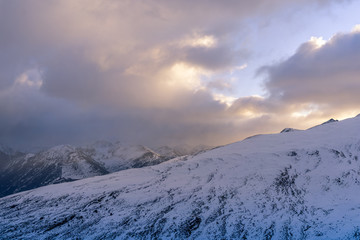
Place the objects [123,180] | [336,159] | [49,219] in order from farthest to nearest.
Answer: [123,180], [336,159], [49,219]

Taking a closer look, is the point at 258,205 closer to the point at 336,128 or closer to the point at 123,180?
the point at 123,180

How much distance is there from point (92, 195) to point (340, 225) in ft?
224

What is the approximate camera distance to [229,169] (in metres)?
104

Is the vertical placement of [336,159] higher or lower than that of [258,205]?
higher

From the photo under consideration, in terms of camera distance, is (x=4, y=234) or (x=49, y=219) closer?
(x=4, y=234)

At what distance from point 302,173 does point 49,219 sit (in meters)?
75.3

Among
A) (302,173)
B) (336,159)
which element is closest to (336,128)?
(336,159)

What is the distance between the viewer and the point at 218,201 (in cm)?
8231

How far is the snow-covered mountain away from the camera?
68125 millimetres

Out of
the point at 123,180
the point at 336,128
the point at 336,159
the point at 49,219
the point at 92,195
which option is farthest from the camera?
the point at 336,128

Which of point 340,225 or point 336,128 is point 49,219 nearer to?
point 340,225

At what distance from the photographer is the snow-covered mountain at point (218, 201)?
224 feet

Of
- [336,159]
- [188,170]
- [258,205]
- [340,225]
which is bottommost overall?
[340,225]

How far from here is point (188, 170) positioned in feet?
361
